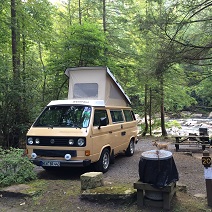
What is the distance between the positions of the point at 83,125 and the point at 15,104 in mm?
5164

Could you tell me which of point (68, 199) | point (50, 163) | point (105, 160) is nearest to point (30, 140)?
point (50, 163)

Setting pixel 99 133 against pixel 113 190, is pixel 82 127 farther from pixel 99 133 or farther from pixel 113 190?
pixel 113 190

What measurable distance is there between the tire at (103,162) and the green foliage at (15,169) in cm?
183

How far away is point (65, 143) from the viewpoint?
6570 millimetres

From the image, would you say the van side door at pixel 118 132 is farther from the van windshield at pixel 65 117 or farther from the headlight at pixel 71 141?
the headlight at pixel 71 141

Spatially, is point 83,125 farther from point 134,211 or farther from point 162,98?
point 162,98

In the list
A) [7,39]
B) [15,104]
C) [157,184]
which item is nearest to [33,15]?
[7,39]

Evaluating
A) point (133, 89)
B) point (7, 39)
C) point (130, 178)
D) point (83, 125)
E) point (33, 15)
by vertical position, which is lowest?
point (130, 178)

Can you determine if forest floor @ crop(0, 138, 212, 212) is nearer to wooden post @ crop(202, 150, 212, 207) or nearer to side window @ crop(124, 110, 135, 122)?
wooden post @ crop(202, 150, 212, 207)

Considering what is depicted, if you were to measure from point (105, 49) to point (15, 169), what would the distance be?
9443 mm

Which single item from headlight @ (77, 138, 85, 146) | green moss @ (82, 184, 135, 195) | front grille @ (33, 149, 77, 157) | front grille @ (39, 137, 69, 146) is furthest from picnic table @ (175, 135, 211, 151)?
green moss @ (82, 184, 135, 195)

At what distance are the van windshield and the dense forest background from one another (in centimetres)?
319

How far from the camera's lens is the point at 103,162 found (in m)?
7.39

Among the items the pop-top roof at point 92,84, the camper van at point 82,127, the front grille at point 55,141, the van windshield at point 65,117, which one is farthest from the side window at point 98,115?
the front grille at point 55,141
